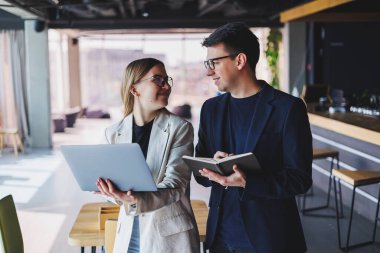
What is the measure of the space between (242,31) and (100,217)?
1.23 meters

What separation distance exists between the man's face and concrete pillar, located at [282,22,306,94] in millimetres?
9989

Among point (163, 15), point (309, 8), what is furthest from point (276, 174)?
point (163, 15)

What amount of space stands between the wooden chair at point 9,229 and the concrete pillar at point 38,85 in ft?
30.0

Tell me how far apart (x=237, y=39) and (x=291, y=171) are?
583 mm

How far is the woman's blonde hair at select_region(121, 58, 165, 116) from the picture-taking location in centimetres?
231

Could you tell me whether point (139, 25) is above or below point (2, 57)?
above

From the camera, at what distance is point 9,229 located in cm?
258

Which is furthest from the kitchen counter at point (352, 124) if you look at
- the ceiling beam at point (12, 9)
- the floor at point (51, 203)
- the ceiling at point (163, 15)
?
the ceiling beam at point (12, 9)

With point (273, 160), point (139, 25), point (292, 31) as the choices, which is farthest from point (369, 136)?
point (139, 25)

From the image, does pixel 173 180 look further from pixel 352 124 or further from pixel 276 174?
pixel 352 124

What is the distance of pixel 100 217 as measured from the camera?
8.36ft

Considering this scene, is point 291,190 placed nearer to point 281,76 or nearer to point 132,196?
point 132,196

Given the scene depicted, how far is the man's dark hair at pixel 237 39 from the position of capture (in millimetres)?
2018

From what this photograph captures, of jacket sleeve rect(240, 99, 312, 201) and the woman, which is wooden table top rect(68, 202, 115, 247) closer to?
the woman
